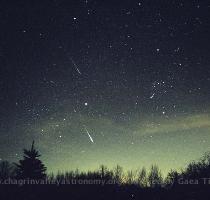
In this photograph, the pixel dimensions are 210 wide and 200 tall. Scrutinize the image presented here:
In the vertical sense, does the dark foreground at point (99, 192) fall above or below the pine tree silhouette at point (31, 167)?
below

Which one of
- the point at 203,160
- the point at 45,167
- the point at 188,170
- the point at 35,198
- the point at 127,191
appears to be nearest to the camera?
the point at 35,198

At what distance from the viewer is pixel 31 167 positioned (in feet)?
122

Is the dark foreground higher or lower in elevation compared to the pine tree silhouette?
lower

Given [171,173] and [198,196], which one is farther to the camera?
[171,173]

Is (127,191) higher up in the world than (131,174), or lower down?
lower down

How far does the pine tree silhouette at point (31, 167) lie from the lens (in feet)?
120

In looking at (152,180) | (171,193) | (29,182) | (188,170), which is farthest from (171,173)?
(29,182)

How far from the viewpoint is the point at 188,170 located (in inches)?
2820

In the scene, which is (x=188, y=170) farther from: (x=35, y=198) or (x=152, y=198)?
(x=35, y=198)

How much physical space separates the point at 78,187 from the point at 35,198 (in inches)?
187

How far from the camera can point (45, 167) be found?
38.1m

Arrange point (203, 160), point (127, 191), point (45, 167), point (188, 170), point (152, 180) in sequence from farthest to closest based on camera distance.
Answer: point (152, 180), point (203, 160), point (188, 170), point (45, 167), point (127, 191)

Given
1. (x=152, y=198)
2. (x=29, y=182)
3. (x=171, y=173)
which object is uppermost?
(x=171, y=173)

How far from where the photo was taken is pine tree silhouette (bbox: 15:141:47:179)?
120 feet
